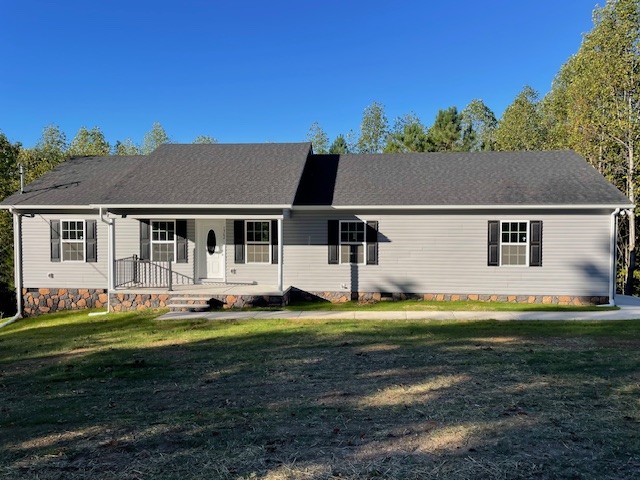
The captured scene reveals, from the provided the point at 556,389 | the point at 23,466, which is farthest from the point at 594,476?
the point at 23,466

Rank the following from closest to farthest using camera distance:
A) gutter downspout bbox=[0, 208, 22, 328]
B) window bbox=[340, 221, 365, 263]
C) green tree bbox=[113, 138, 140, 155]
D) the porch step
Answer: the porch step → window bbox=[340, 221, 365, 263] → gutter downspout bbox=[0, 208, 22, 328] → green tree bbox=[113, 138, 140, 155]

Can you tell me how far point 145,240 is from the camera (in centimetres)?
1441

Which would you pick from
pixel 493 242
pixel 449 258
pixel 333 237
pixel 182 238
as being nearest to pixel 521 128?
pixel 493 242

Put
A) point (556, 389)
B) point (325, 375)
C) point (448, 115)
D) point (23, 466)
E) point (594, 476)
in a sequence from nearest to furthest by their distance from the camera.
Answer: point (594, 476) < point (23, 466) < point (556, 389) < point (325, 375) < point (448, 115)

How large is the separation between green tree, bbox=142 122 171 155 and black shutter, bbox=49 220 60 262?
92.6ft

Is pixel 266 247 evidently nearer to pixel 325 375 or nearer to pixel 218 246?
pixel 218 246

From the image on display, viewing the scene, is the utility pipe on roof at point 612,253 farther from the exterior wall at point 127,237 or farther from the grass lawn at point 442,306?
the exterior wall at point 127,237

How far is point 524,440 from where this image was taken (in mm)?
3801

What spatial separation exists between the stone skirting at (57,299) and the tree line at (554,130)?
11.4m

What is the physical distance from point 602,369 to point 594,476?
11.6 feet

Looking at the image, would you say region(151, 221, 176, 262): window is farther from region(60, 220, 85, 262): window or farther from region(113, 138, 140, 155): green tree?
region(113, 138, 140, 155): green tree

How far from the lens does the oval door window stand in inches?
568

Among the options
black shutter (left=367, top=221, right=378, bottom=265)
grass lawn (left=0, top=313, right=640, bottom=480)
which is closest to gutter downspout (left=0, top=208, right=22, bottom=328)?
grass lawn (left=0, top=313, right=640, bottom=480)

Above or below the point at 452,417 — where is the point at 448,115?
above
